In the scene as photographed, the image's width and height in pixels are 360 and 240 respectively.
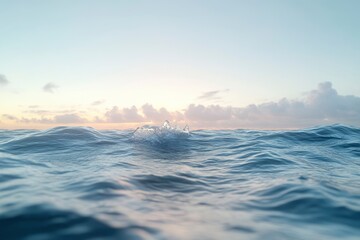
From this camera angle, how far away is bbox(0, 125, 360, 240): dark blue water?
4.32m

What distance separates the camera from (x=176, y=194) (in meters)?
6.42

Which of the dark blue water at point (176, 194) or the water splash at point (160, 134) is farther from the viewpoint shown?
the water splash at point (160, 134)

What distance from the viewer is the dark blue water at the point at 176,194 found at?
14.2 feet

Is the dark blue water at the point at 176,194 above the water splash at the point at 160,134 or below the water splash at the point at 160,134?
below

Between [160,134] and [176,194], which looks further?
[160,134]

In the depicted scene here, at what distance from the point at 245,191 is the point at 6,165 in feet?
25.4

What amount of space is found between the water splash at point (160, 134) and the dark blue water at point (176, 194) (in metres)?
3.24

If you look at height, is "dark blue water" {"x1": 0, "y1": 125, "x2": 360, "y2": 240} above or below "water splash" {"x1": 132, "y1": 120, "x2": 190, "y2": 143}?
below

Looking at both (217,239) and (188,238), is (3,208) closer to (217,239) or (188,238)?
(188,238)

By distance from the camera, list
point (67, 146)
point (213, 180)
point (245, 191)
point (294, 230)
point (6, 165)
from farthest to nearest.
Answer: point (67, 146), point (6, 165), point (213, 180), point (245, 191), point (294, 230)

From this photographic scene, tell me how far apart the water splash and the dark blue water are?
10.6ft

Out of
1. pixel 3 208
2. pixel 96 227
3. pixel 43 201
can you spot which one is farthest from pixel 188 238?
pixel 3 208

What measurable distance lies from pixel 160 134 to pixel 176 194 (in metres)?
10.7

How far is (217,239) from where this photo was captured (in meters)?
4.04
